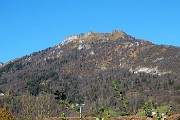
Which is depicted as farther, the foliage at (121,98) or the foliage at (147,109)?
the foliage at (147,109)

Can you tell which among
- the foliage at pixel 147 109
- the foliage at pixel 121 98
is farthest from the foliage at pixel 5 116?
the foliage at pixel 121 98

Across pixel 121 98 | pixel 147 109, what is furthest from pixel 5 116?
pixel 121 98

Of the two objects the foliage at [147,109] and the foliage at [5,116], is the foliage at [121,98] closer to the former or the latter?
the foliage at [147,109]

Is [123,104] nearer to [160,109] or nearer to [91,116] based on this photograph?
[160,109]

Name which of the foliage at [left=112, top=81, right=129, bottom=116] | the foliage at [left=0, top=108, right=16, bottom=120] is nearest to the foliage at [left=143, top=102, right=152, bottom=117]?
the foliage at [left=112, top=81, right=129, bottom=116]

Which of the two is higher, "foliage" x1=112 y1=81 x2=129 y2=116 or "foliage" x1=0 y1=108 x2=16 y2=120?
"foliage" x1=0 y1=108 x2=16 y2=120

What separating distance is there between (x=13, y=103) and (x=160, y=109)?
19316 cm

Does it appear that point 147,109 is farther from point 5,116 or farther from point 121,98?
point 5,116

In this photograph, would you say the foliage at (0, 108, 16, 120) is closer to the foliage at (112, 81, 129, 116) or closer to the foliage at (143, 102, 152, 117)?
the foliage at (143, 102, 152, 117)

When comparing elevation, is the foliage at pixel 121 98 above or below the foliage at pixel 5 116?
below

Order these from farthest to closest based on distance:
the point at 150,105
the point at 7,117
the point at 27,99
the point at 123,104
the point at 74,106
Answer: the point at 7,117 < the point at 27,99 < the point at 150,105 < the point at 123,104 < the point at 74,106

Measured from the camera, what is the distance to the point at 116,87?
11.7ft

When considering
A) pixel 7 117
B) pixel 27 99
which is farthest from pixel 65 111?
pixel 7 117

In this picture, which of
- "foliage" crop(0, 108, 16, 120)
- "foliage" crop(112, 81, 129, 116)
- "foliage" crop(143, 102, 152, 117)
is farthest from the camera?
"foliage" crop(0, 108, 16, 120)
